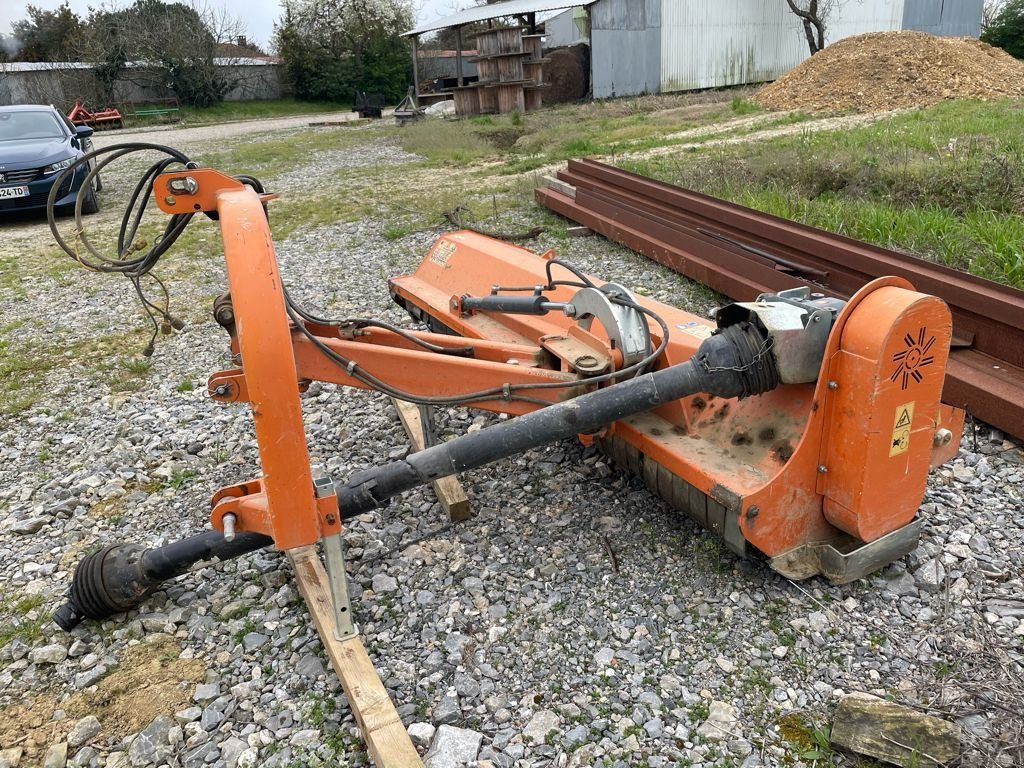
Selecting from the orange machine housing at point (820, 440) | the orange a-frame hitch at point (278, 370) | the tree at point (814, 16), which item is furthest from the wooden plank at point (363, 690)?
the tree at point (814, 16)

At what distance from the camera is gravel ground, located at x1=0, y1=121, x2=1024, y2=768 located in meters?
2.32

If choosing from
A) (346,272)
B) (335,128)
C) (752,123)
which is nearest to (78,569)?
(346,272)

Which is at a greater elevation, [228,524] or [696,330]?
[696,330]

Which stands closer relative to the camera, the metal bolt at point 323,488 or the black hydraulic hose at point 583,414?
the metal bolt at point 323,488

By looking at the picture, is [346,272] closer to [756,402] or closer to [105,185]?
[756,402]

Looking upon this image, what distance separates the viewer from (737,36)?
887 inches

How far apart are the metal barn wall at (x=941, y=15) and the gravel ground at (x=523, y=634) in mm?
25707

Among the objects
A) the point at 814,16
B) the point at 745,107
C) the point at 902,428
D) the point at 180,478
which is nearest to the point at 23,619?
the point at 180,478

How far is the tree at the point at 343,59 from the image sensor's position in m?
35.6

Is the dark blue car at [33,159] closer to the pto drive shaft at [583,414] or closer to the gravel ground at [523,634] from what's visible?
the gravel ground at [523,634]

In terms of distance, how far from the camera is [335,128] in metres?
22.6

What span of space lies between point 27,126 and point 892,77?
47.8 feet

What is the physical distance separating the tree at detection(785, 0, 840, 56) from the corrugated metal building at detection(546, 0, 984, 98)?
395mm

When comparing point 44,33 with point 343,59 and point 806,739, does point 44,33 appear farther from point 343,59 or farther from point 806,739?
point 806,739
